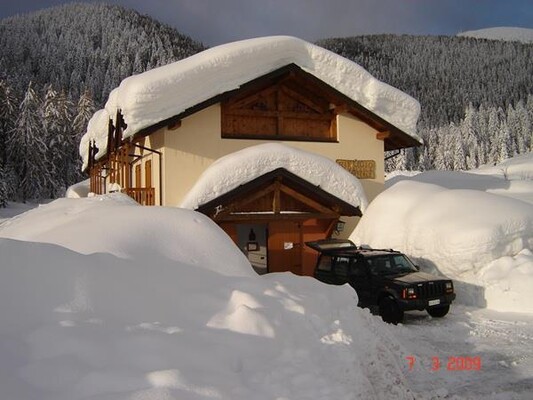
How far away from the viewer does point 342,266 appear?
12.4 m

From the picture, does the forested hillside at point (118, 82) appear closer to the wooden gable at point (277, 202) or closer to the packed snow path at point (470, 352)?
the wooden gable at point (277, 202)

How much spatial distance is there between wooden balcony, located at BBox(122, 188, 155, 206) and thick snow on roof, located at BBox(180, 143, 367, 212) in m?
2.28

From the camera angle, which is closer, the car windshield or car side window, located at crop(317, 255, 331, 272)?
the car windshield

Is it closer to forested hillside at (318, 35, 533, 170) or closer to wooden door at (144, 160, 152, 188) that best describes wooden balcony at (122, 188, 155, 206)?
wooden door at (144, 160, 152, 188)

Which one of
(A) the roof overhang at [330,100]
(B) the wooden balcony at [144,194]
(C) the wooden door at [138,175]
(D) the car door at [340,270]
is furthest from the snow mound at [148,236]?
(C) the wooden door at [138,175]

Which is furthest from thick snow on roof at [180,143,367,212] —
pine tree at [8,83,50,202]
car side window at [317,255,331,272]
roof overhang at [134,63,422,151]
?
pine tree at [8,83,50,202]

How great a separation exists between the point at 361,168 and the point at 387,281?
8.67 m

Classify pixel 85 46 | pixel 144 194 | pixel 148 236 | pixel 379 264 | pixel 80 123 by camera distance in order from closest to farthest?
pixel 148 236 < pixel 379 264 < pixel 144 194 < pixel 80 123 < pixel 85 46

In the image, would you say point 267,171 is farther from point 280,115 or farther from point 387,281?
point 387,281

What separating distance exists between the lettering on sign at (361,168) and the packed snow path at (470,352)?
7973 millimetres

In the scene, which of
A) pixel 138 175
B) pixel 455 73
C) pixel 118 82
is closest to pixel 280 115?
pixel 138 175

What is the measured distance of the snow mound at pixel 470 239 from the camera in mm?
12094

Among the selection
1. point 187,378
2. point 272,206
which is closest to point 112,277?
point 187,378

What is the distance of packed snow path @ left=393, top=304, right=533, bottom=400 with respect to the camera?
6707 millimetres
